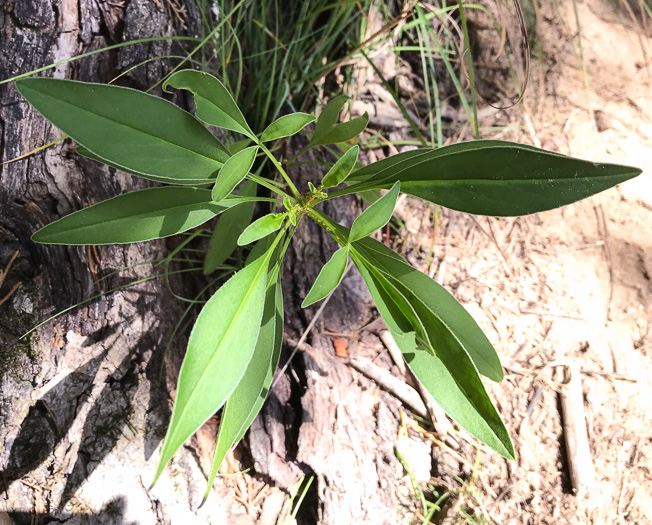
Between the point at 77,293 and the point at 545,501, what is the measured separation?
47.4 inches

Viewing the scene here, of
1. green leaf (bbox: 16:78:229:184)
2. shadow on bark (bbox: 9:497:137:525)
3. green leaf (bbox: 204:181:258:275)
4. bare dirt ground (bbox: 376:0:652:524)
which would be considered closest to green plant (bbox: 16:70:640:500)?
green leaf (bbox: 16:78:229:184)

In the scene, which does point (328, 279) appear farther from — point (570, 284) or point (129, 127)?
point (570, 284)

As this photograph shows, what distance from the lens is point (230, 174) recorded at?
24.6 inches

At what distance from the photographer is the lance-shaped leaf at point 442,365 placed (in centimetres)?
61

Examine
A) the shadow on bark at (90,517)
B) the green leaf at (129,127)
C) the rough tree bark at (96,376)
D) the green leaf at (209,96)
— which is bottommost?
the shadow on bark at (90,517)

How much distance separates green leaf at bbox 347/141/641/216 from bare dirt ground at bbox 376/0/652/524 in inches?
22.7

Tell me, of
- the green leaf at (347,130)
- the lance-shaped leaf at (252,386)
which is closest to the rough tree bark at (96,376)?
the lance-shaped leaf at (252,386)

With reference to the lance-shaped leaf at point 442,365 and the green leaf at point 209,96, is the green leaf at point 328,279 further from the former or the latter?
the green leaf at point 209,96

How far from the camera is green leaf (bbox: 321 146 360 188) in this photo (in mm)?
657

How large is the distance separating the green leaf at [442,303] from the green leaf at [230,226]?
0.86 feet

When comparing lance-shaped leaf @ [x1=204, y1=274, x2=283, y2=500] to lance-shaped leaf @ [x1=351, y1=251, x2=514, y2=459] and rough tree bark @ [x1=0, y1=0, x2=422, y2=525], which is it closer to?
lance-shaped leaf @ [x1=351, y1=251, x2=514, y2=459]

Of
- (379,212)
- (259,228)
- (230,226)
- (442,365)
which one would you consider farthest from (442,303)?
(230,226)

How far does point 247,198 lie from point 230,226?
Result: 6.3 inches

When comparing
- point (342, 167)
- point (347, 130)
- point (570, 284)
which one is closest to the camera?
point (342, 167)
